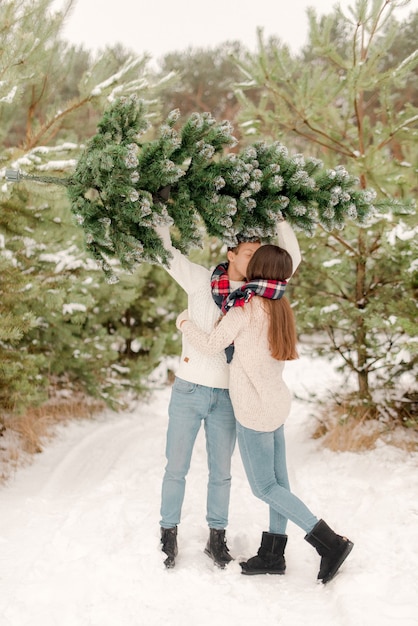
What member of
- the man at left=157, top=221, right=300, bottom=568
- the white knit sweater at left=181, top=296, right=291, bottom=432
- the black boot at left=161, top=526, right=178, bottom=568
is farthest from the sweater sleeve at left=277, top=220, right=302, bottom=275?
the black boot at left=161, top=526, right=178, bottom=568

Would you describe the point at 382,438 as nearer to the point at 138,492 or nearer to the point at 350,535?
the point at 350,535

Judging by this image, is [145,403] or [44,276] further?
[145,403]

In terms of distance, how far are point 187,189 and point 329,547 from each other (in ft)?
6.90

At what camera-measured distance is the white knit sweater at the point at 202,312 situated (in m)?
3.24

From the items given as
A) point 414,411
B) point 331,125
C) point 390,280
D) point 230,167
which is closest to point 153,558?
point 230,167

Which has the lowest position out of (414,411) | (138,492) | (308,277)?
(138,492)

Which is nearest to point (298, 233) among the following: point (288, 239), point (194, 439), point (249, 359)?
point (288, 239)

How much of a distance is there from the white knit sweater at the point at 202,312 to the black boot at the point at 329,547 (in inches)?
37.3

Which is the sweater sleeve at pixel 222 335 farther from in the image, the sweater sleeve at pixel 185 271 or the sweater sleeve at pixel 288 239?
the sweater sleeve at pixel 288 239

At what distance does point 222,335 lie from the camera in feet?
10.1

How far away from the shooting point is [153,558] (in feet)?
10.6

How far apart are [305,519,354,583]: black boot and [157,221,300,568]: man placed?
58cm

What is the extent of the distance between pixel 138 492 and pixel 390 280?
301 centimetres

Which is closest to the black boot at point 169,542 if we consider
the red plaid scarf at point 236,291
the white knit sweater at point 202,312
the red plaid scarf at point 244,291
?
the white knit sweater at point 202,312
